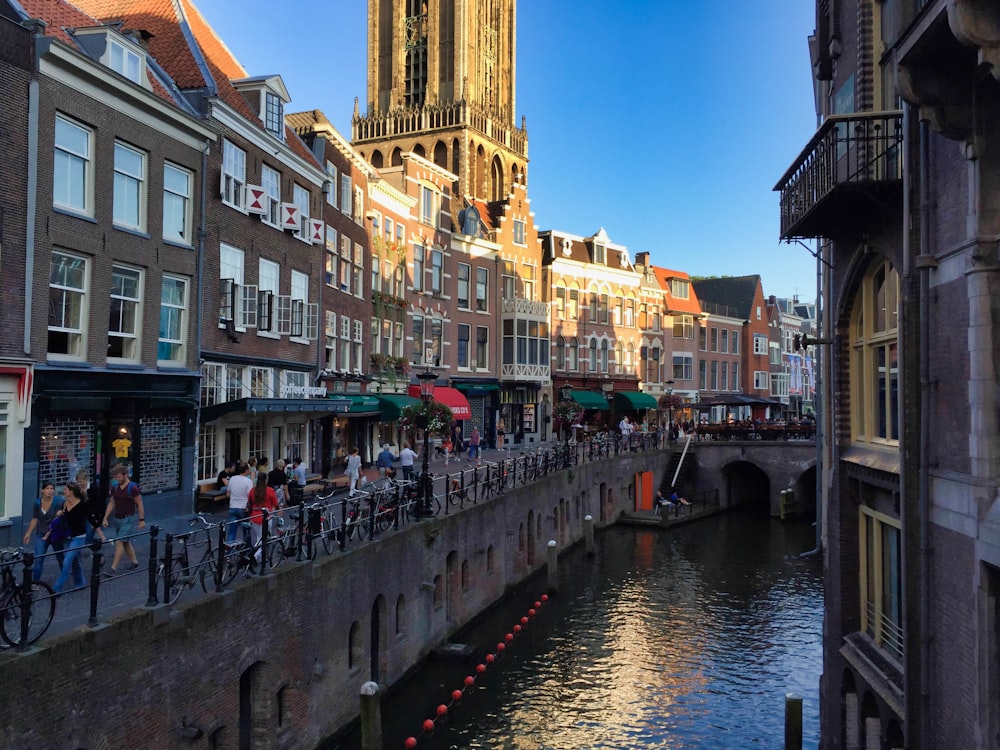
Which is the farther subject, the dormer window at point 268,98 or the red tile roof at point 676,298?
the red tile roof at point 676,298

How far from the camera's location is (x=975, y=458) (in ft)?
26.5

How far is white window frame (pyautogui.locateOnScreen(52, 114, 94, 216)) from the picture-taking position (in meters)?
16.7

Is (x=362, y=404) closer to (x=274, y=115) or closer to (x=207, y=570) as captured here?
(x=274, y=115)

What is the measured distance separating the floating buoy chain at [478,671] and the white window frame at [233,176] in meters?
13.8

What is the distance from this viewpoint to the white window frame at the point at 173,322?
20359 mm

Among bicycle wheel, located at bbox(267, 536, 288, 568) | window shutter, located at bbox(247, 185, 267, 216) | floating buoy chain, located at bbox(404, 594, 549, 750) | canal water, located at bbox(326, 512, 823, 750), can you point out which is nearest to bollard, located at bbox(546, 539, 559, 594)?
canal water, located at bbox(326, 512, 823, 750)

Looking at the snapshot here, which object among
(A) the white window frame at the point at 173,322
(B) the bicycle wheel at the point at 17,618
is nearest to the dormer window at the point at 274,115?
(A) the white window frame at the point at 173,322

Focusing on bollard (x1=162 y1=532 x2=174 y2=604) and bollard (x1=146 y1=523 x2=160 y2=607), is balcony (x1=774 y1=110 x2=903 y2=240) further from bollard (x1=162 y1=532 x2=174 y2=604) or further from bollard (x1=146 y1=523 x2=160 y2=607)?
bollard (x1=146 y1=523 x2=160 y2=607)

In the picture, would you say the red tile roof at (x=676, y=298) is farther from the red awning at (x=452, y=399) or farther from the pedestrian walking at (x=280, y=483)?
the pedestrian walking at (x=280, y=483)

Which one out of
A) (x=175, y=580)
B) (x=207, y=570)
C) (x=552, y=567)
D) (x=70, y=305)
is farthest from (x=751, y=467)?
(x=175, y=580)

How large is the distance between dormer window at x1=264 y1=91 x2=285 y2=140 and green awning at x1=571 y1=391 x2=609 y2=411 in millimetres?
32023

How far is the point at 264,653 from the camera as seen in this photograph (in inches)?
531

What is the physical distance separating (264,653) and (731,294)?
67981 millimetres

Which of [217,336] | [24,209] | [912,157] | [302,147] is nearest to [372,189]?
[302,147]
